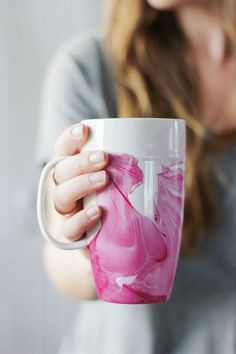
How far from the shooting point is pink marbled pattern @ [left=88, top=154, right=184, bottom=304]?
1.73 feet

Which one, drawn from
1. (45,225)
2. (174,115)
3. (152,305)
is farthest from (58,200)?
(174,115)

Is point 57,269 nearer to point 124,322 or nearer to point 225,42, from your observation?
point 124,322

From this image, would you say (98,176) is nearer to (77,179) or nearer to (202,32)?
(77,179)

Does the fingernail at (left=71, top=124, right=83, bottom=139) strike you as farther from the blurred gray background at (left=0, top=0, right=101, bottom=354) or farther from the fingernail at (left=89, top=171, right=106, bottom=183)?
the blurred gray background at (left=0, top=0, right=101, bottom=354)

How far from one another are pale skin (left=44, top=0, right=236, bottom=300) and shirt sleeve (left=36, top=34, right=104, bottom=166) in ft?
0.46

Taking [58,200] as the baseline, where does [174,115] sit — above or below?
above

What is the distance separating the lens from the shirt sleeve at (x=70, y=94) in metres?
0.95

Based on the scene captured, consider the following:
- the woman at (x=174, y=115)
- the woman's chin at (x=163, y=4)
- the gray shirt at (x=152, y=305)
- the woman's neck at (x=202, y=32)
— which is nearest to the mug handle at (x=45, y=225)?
the woman at (x=174, y=115)

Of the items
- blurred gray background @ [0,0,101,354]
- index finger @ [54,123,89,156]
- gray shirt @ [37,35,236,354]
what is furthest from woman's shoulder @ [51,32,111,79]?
index finger @ [54,123,89,156]

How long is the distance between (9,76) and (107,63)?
1.10ft

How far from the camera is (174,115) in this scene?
39.0 inches

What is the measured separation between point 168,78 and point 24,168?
1.38 ft

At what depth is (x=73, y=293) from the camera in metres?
0.79

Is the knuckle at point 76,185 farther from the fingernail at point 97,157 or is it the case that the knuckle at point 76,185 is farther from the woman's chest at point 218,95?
the woman's chest at point 218,95
